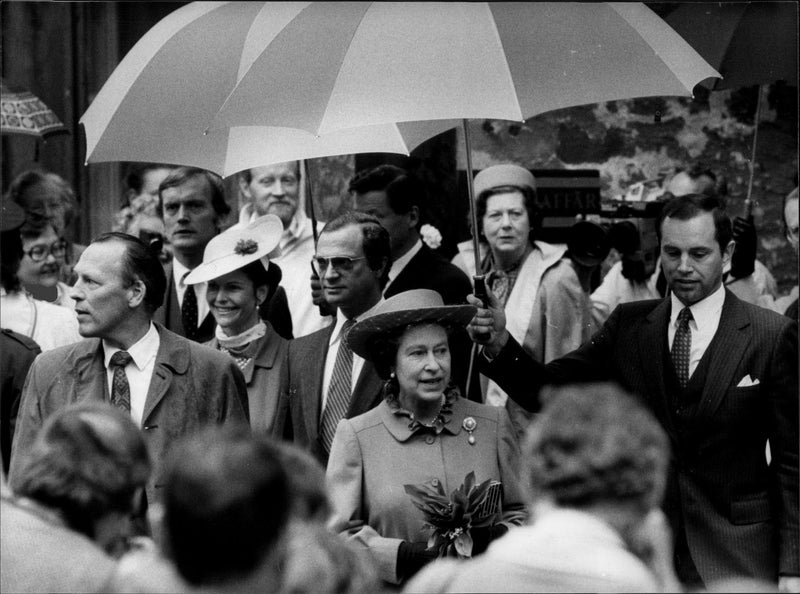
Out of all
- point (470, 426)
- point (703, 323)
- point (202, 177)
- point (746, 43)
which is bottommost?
point (470, 426)

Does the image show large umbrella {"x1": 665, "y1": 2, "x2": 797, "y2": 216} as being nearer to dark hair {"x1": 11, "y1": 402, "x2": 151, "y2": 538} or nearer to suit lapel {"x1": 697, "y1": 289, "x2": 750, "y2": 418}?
suit lapel {"x1": 697, "y1": 289, "x2": 750, "y2": 418}

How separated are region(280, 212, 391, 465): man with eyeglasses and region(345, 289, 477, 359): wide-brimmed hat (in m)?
0.38

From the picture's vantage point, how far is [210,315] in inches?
258

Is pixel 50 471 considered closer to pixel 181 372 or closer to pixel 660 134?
pixel 181 372

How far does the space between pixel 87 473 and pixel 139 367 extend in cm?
214

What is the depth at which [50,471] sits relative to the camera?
2.97 metres

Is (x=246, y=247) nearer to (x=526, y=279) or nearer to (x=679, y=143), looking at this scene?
(x=526, y=279)

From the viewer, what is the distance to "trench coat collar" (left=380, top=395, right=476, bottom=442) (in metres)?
4.91

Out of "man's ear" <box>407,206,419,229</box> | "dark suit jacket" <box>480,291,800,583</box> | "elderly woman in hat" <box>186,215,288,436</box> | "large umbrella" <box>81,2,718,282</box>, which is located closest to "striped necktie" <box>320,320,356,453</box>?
"elderly woman in hat" <box>186,215,288,436</box>

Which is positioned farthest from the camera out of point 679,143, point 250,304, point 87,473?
point 679,143

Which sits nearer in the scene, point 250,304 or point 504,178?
point 250,304

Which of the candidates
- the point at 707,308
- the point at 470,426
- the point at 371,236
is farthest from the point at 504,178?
the point at 470,426

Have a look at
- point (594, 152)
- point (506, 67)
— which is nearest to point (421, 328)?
point (506, 67)

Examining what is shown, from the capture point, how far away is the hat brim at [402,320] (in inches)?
195
